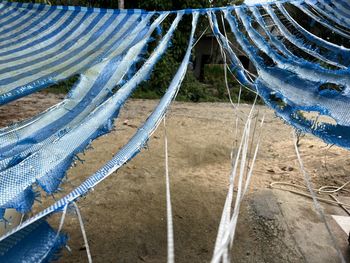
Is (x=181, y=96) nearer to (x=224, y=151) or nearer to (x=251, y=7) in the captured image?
(x=224, y=151)

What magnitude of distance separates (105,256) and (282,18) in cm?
244

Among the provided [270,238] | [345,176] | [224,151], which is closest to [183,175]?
[224,151]

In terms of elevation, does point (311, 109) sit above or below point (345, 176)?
above

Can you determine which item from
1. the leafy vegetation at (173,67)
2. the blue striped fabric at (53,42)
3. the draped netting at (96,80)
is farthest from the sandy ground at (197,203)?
the leafy vegetation at (173,67)

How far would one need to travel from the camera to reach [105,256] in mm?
2693

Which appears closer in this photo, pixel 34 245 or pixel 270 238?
pixel 34 245

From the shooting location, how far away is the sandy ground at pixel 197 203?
2.82 metres

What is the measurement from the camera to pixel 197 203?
353 cm

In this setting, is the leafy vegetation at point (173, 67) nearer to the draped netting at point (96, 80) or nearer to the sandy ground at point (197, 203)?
the sandy ground at point (197, 203)

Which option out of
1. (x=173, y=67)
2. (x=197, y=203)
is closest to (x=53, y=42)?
(x=197, y=203)

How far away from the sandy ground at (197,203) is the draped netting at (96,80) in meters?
0.34

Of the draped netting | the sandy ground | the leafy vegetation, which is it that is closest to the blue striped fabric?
the draped netting

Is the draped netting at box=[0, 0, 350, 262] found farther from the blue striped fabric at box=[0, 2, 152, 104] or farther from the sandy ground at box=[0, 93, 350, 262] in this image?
the sandy ground at box=[0, 93, 350, 262]

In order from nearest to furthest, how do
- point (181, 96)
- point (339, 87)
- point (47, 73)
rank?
point (339, 87) < point (47, 73) < point (181, 96)
